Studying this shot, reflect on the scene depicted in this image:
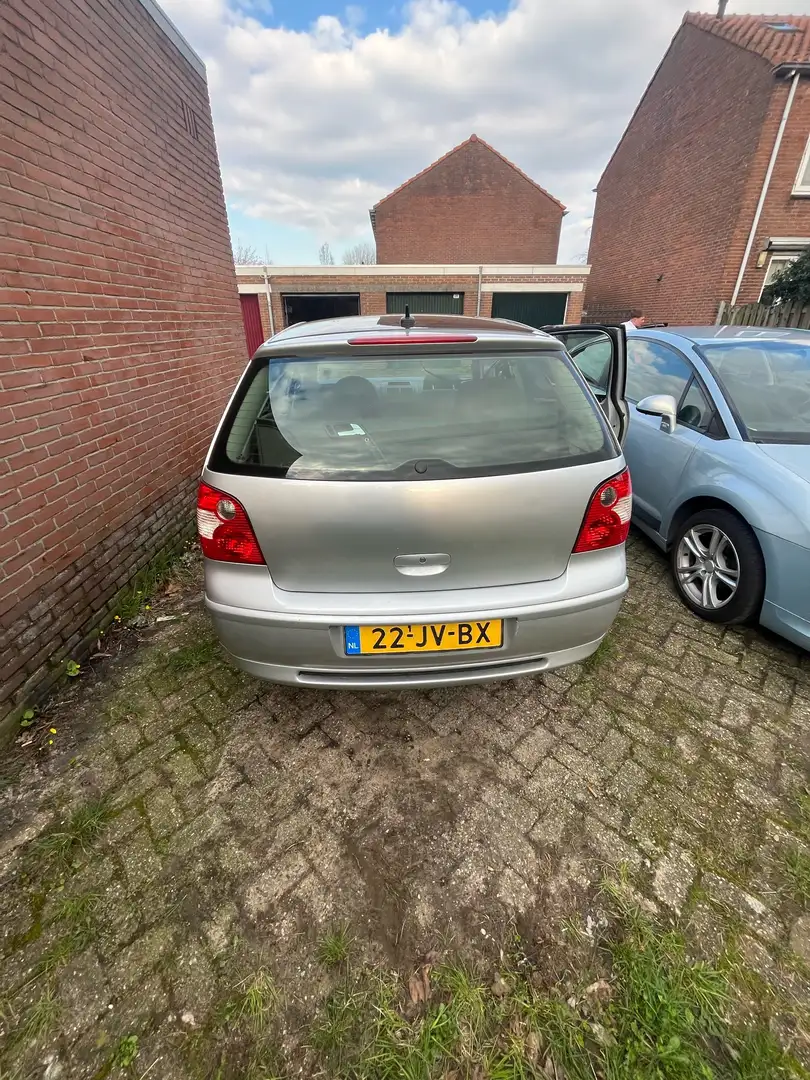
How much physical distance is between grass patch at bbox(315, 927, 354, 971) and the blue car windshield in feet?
10.1

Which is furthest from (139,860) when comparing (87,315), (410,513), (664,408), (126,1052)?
(664,408)

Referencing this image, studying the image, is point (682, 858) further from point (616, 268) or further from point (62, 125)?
point (616, 268)

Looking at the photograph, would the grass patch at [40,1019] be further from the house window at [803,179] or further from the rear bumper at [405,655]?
the house window at [803,179]

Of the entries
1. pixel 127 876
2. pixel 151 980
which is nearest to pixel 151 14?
pixel 127 876

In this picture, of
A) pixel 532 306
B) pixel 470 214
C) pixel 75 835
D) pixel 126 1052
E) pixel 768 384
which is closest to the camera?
pixel 126 1052

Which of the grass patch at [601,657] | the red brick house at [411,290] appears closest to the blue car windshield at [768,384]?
the grass patch at [601,657]

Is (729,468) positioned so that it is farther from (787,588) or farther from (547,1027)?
(547,1027)

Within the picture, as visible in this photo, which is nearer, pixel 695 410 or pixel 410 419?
pixel 410 419

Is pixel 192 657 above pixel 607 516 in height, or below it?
below

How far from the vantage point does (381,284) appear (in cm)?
1594

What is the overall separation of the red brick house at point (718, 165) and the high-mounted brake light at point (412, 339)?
546 inches

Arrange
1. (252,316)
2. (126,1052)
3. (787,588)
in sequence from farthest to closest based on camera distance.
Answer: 1. (252,316)
2. (787,588)
3. (126,1052)

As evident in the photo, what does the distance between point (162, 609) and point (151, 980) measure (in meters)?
2.07

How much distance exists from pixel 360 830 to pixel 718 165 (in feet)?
56.0
